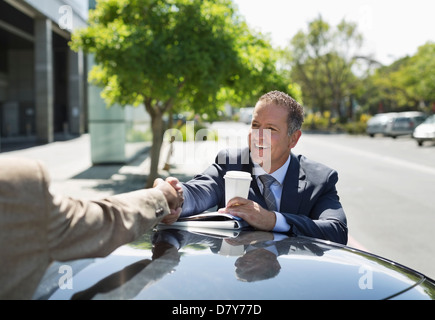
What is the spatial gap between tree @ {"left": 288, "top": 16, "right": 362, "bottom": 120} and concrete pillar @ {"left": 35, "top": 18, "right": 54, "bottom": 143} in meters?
29.9

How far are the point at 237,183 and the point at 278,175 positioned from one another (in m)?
0.60

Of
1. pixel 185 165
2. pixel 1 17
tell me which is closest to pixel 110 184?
pixel 185 165

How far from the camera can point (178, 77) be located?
11.1 metres

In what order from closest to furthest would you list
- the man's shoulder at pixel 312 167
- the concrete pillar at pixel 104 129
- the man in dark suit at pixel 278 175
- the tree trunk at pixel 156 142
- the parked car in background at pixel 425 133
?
the man in dark suit at pixel 278 175 → the man's shoulder at pixel 312 167 → the tree trunk at pixel 156 142 → the concrete pillar at pixel 104 129 → the parked car in background at pixel 425 133

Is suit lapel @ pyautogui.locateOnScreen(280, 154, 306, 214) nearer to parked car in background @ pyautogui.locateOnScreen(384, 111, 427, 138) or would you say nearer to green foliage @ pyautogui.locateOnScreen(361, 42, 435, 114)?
parked car in background @ pyautogui.locateOnScreen(384, 111, 427, 138)

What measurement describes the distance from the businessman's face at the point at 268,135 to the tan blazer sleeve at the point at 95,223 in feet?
4.01

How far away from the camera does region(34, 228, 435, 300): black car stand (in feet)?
5.29

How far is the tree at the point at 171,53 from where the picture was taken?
1091cm

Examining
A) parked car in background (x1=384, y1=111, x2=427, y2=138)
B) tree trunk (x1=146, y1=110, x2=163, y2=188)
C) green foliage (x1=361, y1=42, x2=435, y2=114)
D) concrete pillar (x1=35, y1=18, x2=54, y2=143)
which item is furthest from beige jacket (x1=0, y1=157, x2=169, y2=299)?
green foliage (x1=361, y1=42, x2=435, y2=114)

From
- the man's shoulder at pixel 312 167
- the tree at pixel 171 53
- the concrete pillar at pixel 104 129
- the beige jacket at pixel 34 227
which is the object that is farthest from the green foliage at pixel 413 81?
the beige jacket at pixel 34 227

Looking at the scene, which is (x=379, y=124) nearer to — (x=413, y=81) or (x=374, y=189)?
(x=413, y=81)

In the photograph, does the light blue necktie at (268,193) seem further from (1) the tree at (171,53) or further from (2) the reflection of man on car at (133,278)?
(1) the tree at (171,53)

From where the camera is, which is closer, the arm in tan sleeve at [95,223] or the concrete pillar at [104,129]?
the arm in tan sleeve at [95,223]

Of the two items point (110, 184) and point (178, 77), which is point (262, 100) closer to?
point (178, 77)
